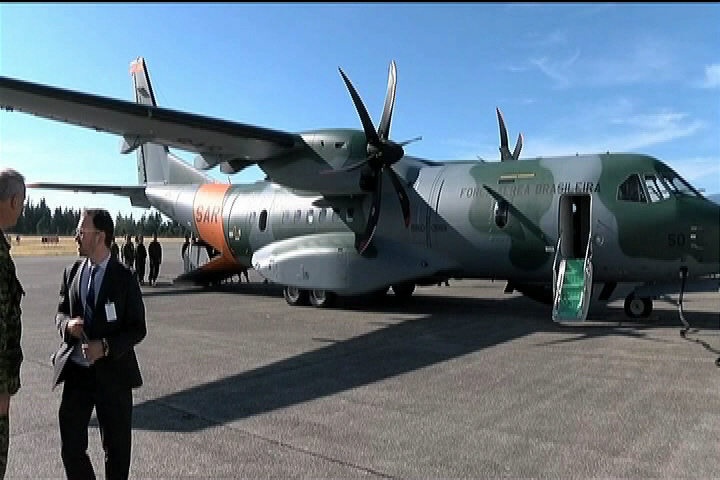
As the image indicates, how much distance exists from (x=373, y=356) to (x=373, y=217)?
5096mm

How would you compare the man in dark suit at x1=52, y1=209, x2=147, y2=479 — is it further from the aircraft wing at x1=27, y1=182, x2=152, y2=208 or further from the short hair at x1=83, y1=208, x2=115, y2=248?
the aircraft wing at x1=27, y1=182, x2=152, y2=208

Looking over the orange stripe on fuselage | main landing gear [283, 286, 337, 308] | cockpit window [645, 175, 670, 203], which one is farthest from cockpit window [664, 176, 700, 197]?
the orange stripe on fuselage

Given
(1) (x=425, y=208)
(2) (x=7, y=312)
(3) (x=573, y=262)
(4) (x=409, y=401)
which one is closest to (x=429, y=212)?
(1) (x=425, y=208)

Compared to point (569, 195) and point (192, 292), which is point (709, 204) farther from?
point (192, 292)

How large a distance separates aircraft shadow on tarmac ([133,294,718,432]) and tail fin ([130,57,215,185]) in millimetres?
9469

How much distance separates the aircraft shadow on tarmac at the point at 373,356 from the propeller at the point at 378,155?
2.28 metres

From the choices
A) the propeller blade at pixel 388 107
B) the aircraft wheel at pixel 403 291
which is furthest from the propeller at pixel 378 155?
the aircraft wheel at pixel 403 291

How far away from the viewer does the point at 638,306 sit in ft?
39.9

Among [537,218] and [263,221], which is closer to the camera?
[537,218]

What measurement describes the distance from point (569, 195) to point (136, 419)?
9356mm

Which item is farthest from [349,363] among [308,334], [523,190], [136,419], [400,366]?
[523,190]

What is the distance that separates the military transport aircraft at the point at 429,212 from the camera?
36.9ft

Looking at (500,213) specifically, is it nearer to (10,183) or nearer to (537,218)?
(537,218)

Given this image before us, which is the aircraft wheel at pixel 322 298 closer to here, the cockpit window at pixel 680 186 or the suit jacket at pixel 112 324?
the cockpit window at pixel 680 186
